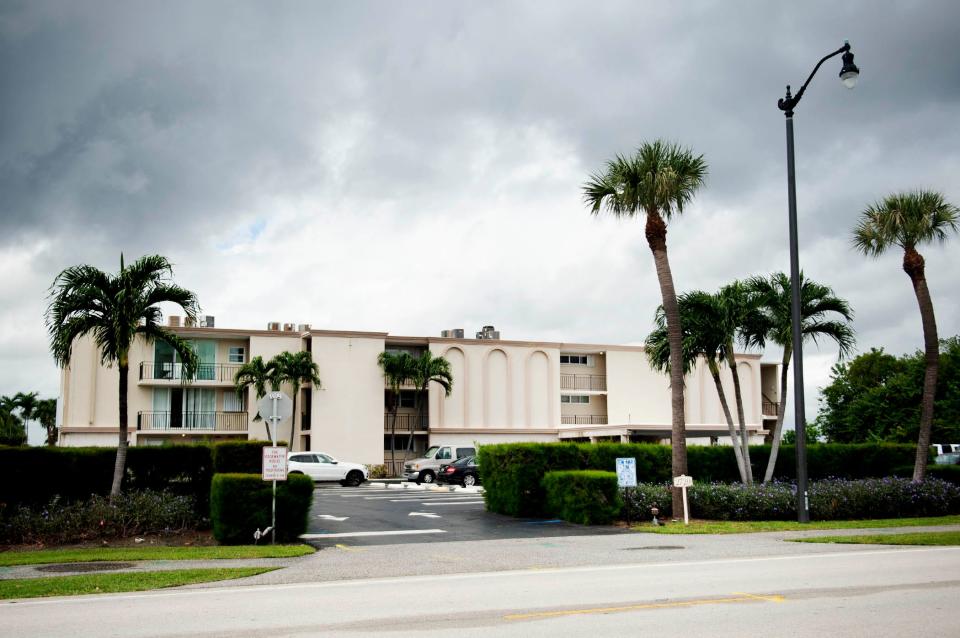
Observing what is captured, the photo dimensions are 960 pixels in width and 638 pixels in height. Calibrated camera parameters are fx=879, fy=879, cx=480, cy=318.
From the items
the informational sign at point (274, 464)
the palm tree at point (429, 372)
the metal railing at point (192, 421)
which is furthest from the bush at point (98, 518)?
the palm tree at point (429, 372)

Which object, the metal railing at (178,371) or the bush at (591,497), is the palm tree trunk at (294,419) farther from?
the bush at (591,497)

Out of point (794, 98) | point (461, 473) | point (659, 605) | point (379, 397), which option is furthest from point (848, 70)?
point (379, 397)

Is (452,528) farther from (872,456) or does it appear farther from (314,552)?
(872,456)

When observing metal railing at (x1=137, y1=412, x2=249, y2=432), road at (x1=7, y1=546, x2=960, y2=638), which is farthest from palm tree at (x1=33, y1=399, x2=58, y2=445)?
road at (x1=7, y1=546, x2=960, y2=638)

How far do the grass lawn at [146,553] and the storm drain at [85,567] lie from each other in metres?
0.54

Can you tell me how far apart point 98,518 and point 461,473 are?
2120 centimetres

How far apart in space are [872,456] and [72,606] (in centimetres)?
2720

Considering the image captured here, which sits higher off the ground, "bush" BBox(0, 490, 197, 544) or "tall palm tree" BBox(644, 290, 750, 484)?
"tall palm tree" BBox(644, 290, 750, 484)

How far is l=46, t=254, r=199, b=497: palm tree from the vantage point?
18141 millimetres

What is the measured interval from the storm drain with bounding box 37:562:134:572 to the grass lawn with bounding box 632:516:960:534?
34.7 feet

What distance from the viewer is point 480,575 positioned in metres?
12.0

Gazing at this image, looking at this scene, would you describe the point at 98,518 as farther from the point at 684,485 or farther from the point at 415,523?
the point at 684,485

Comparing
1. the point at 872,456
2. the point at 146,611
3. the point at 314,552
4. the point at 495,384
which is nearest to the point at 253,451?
the point at 314,552

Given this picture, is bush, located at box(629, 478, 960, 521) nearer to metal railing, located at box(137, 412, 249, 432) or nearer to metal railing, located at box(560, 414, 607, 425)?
metal railing, located at box(560, 414, 607, 425)
